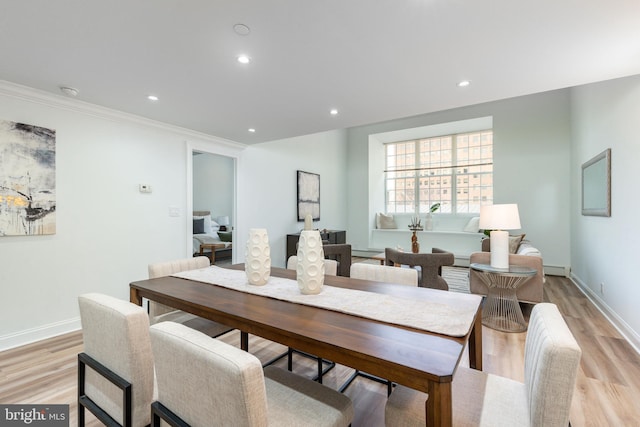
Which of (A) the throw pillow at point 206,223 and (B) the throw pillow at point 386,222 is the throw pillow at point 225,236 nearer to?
(A) the throw pillow at point 206,223

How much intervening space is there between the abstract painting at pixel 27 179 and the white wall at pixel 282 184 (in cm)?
221

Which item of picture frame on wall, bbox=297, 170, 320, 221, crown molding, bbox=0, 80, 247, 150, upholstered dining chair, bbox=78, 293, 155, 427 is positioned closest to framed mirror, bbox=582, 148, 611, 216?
upholstered dining chair, bbox=78, 293, 155, 427

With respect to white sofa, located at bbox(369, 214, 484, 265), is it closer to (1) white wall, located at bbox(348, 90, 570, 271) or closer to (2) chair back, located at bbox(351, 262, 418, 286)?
(1) white wall, located at bbox(348, 90, 570, 271)

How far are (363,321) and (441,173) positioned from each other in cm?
639

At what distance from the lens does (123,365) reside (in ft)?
3.70

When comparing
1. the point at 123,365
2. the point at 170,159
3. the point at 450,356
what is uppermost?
the point at 170,159

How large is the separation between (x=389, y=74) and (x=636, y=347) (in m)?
3.08

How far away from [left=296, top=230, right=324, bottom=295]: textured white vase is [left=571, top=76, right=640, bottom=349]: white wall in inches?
112

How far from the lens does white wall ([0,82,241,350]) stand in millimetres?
2576

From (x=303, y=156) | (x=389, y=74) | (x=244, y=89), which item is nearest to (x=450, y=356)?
(x=389, y=74)

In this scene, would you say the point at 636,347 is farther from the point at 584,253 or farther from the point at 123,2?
the point at 123,2

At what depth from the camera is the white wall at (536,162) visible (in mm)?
5215

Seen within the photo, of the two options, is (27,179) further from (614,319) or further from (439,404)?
(614,319)

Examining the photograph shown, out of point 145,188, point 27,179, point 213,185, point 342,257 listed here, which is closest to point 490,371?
point 342,257
